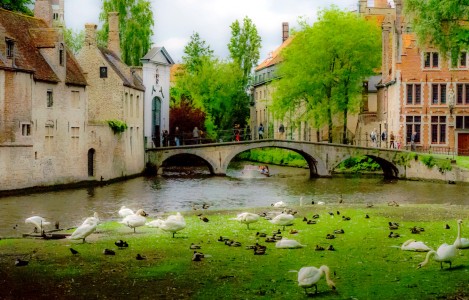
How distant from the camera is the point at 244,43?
97.0 meters

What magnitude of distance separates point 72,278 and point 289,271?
370 cm

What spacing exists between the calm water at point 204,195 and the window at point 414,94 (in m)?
7.94

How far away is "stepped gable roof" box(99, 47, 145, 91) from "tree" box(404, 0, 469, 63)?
83.4 feet

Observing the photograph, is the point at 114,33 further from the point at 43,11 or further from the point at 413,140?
the point at 413,140

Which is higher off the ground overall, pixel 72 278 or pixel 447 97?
pixel 447 97

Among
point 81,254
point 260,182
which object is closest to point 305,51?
point 260,182

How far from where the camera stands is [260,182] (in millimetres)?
54344

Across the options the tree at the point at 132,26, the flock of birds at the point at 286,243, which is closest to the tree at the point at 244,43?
the tree at the point at 132,26

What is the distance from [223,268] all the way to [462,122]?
5103 cm

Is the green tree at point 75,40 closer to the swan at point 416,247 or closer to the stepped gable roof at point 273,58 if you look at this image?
the stepped gable roof at point 273,58

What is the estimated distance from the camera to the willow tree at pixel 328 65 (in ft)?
213

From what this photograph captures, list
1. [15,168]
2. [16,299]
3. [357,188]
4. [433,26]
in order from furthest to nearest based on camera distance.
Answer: [357,188]
[15,168]
[433,26]
[16,299]

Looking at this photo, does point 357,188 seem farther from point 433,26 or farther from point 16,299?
point 16,299

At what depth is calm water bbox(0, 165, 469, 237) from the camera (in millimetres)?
33531
